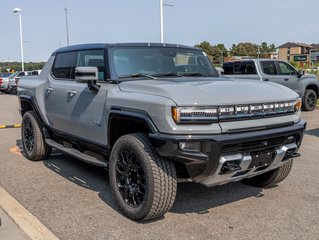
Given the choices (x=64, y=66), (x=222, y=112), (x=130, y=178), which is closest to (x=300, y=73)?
(x=64, y=66)

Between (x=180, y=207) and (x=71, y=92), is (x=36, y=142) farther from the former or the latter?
(x=180, y=207)

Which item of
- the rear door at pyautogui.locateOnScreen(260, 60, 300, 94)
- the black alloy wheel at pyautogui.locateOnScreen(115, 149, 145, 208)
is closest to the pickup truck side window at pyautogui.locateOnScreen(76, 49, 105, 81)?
the black alloy wheel at pyautogui.locateOnScreen(115, 149, 145, 208)

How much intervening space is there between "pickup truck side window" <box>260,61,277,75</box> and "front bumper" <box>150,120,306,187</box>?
31.0 ft

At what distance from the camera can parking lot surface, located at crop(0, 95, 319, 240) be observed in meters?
3.81

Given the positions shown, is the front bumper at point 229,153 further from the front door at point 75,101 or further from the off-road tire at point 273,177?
the front door at point 75,101

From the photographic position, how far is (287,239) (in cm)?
362

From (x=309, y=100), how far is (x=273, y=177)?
398 inches

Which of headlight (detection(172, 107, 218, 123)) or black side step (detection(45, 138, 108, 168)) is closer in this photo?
headlight (detection(172, 107, 218, 123))

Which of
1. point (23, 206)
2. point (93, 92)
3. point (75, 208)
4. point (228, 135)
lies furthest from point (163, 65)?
point (23, 206)

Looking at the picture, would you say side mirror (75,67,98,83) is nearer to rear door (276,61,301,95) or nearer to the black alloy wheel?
the black alloy wheel

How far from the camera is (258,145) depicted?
3949 millimetres

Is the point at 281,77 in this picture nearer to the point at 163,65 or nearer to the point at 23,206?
the point at 163,65

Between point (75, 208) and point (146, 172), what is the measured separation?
3.73ft

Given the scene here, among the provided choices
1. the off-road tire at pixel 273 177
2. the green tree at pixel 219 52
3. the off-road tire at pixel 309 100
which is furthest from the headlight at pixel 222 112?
the green tree at pixel 219 52
